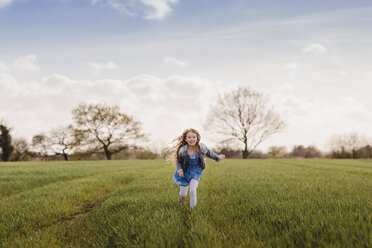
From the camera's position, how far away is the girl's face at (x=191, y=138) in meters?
4.97

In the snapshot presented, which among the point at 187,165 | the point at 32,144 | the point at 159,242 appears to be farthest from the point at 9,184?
the point at 32,144

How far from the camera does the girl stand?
196 inches

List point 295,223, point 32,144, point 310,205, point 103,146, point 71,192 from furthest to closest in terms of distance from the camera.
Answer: point 32,144 → point 103,146 → point 71,192 → point 310,205 → point 295,223

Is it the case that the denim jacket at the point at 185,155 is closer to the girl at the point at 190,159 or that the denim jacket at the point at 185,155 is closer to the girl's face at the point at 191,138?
the girl at the point at 190,159

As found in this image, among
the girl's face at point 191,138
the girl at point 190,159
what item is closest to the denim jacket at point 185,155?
the girl at point 190,159

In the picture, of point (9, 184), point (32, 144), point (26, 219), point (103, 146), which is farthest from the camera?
point (32, 144)

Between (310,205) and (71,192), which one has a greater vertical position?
(310,205)

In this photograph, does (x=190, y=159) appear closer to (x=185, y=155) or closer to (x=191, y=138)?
(x=185, y=155)

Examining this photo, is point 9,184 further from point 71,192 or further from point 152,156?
point 152,156

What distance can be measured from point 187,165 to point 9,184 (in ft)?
28.6

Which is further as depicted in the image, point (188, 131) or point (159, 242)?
point (188, 131)

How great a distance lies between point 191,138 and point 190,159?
53 cm

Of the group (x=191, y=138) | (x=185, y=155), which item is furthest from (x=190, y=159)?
(x=191, y=138)

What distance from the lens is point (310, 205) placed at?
4105 millimetres
